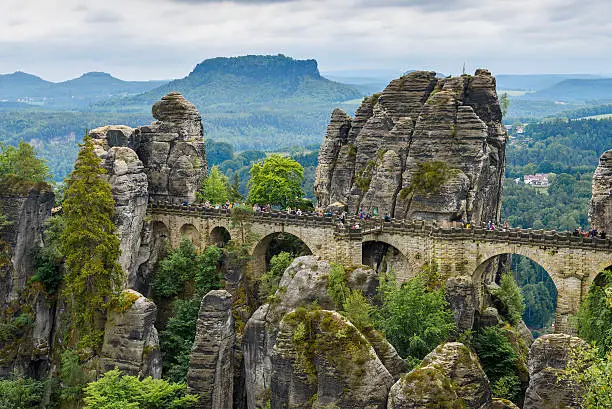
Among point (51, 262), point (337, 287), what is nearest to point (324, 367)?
point (337, 287)

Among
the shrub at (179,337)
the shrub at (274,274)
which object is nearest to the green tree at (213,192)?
the shrub at (179,337)

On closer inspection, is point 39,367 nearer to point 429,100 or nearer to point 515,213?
point 429,100

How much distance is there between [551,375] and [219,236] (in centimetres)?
4230

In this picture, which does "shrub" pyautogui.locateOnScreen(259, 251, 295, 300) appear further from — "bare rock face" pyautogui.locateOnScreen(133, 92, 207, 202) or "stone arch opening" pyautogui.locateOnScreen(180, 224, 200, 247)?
"bare rock face" pyautogui.locateOnScreen(133, 92, 207, 202)

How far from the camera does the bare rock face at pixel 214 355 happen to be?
56.1m

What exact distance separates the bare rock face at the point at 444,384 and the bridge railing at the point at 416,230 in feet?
82.6

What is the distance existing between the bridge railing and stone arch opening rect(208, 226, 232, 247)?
1458 mm

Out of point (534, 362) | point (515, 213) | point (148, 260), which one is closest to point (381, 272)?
point (148, 260)

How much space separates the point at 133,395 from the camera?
53031mm

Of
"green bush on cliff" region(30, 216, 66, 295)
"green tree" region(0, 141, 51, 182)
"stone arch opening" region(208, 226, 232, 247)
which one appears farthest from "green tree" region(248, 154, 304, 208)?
"green tree" region(0, 141, 51, 182)

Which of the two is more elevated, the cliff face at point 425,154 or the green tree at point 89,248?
the cliff face at point 425,154

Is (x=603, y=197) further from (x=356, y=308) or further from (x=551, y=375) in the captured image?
(x=551, y=375)

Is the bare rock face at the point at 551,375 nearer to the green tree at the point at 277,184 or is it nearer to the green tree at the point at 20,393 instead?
the green tree at the point at 20,393

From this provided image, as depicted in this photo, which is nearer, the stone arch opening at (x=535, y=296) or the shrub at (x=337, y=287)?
the shrub at (x=337, y=287)
